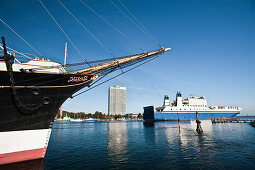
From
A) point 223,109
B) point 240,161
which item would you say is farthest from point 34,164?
point 223,109

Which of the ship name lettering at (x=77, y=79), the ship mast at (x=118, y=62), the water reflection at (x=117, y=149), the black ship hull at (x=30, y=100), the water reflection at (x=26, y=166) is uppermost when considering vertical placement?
the ship mast at (x=118, y=62)

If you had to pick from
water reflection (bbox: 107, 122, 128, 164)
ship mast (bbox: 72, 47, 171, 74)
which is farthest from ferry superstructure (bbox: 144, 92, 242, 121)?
ship mast (bbox: 72, 47, 171, 74)

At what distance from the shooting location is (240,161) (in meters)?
12.0

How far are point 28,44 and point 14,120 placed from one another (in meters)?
5.45

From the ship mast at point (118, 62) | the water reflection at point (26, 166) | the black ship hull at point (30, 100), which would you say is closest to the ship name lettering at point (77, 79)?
the black ship hull at point (30, 100)

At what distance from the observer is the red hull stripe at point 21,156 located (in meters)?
9.03

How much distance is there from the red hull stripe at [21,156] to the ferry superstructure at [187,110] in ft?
227

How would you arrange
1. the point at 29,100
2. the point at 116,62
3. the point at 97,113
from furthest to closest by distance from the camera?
the point at 97,113, the point at 116,62, the point at 29,100

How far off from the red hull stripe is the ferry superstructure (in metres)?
69.1

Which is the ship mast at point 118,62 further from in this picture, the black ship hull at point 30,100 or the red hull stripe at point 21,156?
the red hull stripe at point 21,156

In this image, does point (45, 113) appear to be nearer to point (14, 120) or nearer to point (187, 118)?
point (14, 120)

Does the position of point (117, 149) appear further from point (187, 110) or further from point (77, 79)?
point (187, 110)

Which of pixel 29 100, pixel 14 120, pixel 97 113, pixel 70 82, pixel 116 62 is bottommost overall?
pixel 97 113

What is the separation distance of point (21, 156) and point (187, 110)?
267ft
